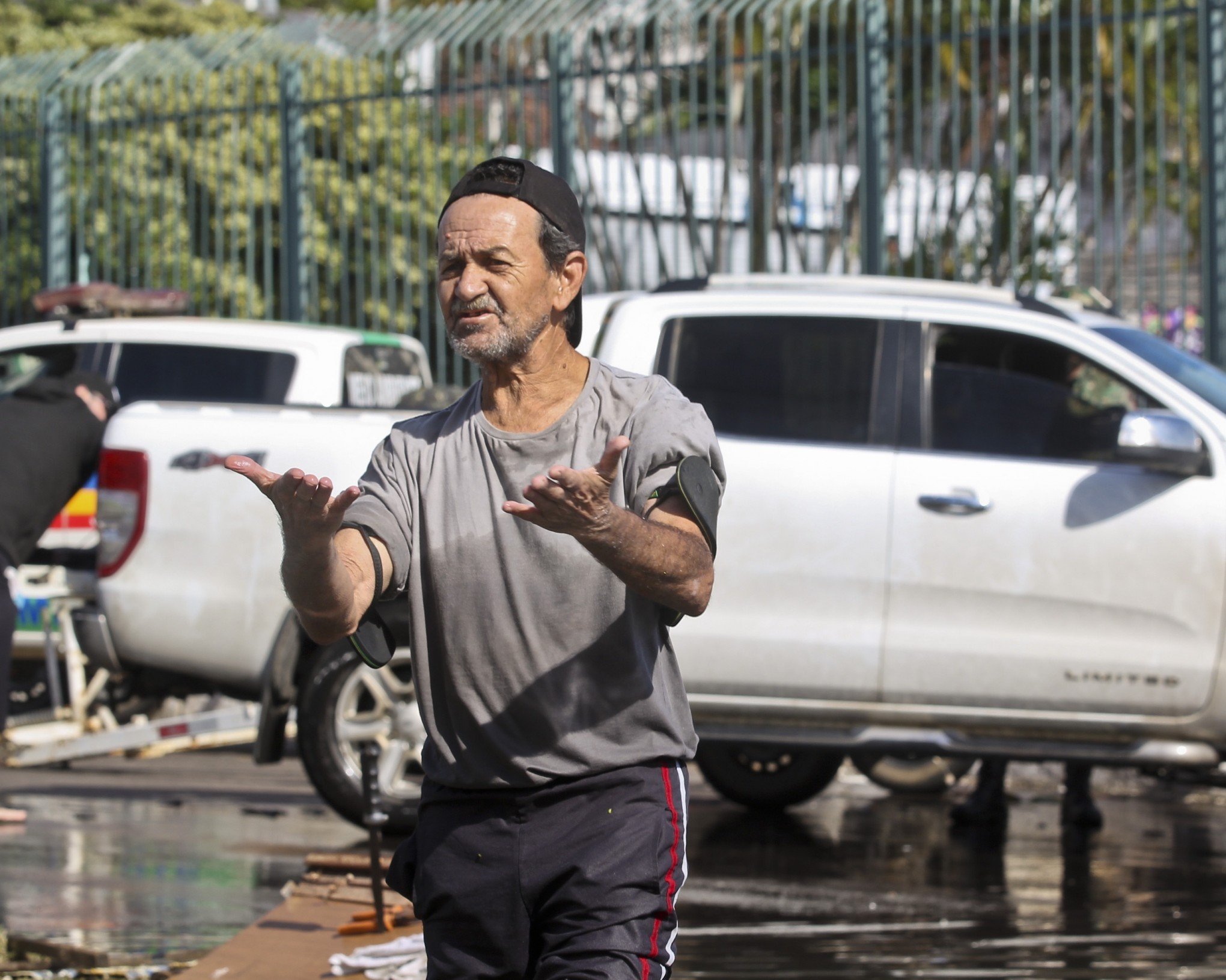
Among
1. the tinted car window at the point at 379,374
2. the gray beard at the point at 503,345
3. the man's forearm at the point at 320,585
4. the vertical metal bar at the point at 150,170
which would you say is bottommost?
the tinted car window at the point at 379,374

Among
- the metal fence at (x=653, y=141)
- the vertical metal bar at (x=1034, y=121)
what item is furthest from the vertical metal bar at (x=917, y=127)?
the vertical metal bar at (x=1034, y=121)

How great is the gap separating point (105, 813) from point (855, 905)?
347 cm

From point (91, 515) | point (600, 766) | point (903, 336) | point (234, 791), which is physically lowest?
point (234, 791)

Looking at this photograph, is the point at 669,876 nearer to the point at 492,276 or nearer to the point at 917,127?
the point at 492,276

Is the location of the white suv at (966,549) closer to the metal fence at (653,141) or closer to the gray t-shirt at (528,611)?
the metal fence at (653,141)

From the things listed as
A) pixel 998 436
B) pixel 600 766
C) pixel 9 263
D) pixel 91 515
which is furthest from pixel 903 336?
pixel 9 263

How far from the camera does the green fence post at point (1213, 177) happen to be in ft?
27.9

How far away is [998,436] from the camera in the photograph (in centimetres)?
584

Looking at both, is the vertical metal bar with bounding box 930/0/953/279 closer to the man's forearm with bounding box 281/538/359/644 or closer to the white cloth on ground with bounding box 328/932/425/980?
the white cloth on ground with bounding box 328/932/425/980

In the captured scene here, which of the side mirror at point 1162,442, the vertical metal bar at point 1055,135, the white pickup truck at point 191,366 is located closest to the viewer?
the side mirror at point 1162,442

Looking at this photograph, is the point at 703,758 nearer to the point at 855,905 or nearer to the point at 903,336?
the point at 855,905

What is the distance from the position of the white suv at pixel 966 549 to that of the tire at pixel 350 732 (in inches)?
45.0

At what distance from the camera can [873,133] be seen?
9.57 meters

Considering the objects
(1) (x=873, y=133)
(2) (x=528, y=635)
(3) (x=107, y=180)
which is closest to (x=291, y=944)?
(2) (x=528, y=635)
